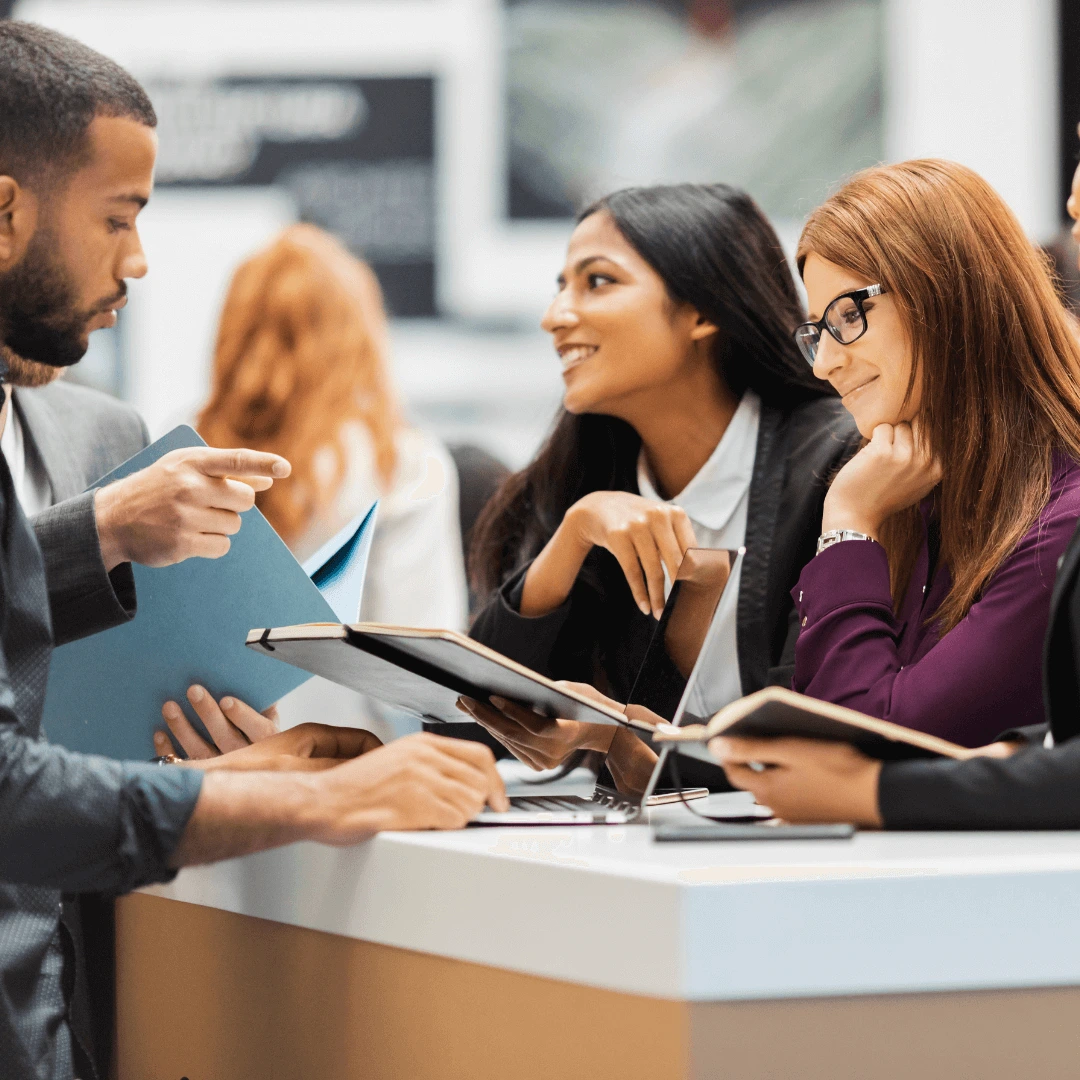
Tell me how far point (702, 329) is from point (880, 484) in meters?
0.76

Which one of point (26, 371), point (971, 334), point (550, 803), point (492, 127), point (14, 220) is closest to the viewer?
point (550, 803)

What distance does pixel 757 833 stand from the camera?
1.12 m

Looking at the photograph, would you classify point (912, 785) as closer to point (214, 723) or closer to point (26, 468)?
point (214, 723)

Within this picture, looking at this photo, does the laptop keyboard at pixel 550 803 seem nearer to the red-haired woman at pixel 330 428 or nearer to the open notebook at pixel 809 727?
the open notebook at pixel 809 727

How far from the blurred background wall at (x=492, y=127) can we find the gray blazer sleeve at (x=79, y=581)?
3.22 metres

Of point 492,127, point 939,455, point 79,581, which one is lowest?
point 79,581

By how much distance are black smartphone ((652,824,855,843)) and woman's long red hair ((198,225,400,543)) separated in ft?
6.73

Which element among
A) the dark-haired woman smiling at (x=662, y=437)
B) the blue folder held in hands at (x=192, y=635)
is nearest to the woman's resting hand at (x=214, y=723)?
the blue folder held in hands at (x=192, y=635)

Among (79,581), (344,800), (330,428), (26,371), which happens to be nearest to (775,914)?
(344,800)

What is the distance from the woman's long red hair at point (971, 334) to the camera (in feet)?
5.16

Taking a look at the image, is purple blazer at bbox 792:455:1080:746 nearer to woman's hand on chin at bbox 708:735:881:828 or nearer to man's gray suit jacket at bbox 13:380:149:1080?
woman's hand on chin at bbox 708:735:881:828

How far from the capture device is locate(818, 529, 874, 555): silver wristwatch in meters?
1.61

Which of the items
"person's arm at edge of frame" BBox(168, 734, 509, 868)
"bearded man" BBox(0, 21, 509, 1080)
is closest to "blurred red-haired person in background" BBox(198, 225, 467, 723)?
"bearded man" BBox(0, 21, 509, 1080)

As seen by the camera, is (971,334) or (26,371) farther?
(26,371)
